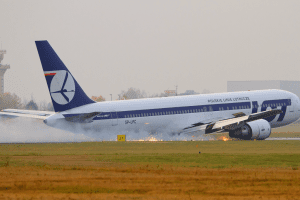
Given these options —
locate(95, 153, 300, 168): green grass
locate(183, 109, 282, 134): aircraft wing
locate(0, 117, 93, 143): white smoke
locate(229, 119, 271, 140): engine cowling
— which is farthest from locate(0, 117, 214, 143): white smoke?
locate(95, 153, 300, 168): green grass

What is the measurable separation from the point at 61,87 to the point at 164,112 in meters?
10.3

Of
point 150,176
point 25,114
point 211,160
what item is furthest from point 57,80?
point 150,176

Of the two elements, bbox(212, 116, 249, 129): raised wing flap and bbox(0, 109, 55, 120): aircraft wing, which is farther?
bbox(212, 116, 249, 129): raised wing flap

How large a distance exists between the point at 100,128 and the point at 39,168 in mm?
21192

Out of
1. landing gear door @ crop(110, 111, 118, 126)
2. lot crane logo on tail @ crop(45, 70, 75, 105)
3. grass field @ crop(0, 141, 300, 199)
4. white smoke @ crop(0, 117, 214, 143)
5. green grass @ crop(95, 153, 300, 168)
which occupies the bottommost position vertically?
white smoke @ crop(0, 117, 214, 143)

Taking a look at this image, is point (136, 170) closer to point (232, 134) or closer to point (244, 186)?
point (244, 186)

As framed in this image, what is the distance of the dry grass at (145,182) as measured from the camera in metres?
15.7

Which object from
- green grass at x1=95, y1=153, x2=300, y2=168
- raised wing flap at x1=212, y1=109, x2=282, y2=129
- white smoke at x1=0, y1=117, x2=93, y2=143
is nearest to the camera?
green grass at x1=95, y1=153, x2=300, y2=168

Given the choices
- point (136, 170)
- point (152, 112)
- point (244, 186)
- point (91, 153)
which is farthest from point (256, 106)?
point (244, 186)

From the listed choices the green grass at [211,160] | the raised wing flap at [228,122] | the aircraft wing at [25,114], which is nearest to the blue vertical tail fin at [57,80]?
the aircraft wing at [25,114]

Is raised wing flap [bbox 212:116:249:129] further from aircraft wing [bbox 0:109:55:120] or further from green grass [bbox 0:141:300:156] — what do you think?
aircraft wing [bbox 0:109:55:120]

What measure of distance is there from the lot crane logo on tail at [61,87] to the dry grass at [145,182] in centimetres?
1995

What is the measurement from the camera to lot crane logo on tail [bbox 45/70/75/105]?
4241 centimetres

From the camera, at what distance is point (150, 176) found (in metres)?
19.9
